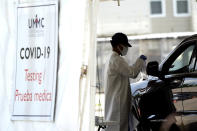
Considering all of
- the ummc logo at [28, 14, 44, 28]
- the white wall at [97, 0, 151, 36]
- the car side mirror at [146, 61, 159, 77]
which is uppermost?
the white wall at [97, 0, 151, 36]

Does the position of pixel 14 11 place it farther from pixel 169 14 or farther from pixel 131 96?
pixel 169 14

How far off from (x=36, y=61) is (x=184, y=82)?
197cm

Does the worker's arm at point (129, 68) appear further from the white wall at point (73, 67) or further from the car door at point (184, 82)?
the white wall at point (73, 67)

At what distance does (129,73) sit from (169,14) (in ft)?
48.0

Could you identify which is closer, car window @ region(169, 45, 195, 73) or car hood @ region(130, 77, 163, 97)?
car window @ region(169, 45, 195, 73)

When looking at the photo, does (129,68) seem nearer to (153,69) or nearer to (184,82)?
(153,69)

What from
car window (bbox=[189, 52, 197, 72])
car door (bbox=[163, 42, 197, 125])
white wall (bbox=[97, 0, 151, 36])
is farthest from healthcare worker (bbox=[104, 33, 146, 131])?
white wall (bbox=[97, 0, 151, 36])

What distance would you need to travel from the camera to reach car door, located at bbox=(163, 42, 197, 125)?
5.77 meters

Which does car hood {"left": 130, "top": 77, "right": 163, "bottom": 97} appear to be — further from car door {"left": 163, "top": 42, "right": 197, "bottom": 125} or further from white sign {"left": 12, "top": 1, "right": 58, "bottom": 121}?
white sign {"left": 12, "top": 1, "right": 58, "bottom": 121}

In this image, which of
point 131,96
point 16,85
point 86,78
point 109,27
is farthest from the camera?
point 109,27

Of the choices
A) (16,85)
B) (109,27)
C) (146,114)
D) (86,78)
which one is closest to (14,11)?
(16,85)

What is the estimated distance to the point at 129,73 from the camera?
6.82 m

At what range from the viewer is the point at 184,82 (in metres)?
5.91

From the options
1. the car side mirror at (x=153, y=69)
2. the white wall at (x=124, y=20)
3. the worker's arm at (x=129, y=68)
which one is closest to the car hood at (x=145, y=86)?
the car side mirror at (x=153, y=69)
